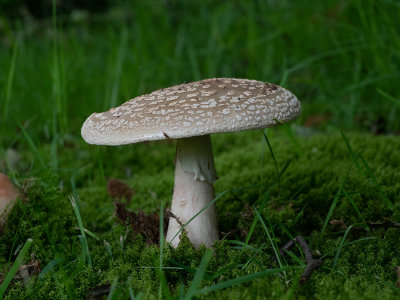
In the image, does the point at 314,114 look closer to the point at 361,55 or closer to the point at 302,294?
the point at 361,55

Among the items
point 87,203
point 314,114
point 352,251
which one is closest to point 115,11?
point 314,114

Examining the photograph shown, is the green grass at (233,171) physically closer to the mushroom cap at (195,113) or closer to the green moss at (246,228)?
the green moss at (246,228)

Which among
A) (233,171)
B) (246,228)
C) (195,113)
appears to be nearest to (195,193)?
(246,228)

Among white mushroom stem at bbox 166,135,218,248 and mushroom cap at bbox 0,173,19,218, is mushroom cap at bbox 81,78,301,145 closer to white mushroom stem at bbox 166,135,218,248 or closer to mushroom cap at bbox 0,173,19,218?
white mushroom stem at bbox 166,135,218,248

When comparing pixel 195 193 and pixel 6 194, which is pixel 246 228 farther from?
pixel 6 194

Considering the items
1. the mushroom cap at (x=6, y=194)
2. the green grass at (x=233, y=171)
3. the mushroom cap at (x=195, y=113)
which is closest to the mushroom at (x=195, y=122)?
the mushroom cap at (x=195, y=113)
